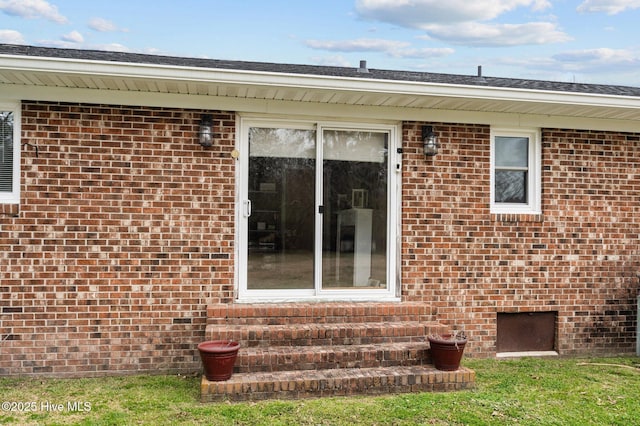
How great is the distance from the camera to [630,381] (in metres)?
4.96

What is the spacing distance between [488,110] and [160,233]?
3920 millimetres

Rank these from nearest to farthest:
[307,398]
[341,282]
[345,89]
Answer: [307,398] → [345,89] → [341,282]

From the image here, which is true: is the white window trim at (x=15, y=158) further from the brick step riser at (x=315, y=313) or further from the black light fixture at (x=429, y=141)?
the black light fixture at (x=429, y=141)

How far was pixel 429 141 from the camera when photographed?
564 cm

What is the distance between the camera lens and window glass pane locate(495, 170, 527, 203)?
19.7ft

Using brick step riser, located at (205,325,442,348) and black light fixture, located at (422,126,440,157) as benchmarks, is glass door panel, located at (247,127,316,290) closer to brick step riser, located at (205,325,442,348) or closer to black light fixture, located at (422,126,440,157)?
brick step riser, located at (205,325,442,348)

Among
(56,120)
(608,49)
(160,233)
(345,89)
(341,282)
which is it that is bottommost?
(341,282)

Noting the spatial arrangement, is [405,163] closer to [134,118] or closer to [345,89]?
[345,89]

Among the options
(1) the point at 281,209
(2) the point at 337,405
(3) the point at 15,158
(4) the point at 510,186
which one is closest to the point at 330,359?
(2) the point at 337,405

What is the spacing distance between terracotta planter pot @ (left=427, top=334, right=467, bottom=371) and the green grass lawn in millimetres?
282

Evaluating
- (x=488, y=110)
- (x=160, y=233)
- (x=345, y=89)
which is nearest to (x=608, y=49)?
(x=488, y=110)

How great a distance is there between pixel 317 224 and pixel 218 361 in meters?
1.95

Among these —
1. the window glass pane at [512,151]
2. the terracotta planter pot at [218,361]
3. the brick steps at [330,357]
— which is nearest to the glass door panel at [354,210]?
the brick steps at [330,357]

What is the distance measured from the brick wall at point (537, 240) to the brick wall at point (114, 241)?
2244 mm
